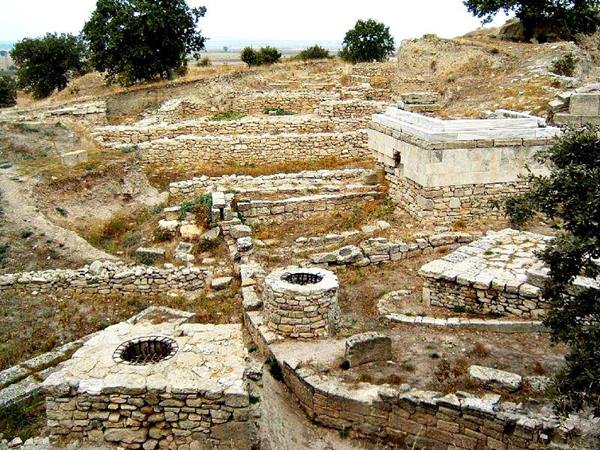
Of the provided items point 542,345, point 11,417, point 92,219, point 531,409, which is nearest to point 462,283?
point 542,345

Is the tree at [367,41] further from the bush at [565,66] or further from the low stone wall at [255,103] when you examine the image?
the bush at [565,66]

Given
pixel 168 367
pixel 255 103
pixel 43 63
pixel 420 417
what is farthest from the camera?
pixel 43 63

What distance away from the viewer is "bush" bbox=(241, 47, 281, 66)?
3731 cm

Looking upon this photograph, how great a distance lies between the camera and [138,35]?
2650 centimetres

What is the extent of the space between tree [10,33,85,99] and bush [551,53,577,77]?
2830 cm

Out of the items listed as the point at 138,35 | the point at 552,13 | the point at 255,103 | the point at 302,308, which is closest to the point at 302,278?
the point at 302,308

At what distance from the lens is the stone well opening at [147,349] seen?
671 cm

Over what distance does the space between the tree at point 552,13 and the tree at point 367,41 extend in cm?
1183

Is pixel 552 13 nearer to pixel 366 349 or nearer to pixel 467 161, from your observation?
pixel 467 161

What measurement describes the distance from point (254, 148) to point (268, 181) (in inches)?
144


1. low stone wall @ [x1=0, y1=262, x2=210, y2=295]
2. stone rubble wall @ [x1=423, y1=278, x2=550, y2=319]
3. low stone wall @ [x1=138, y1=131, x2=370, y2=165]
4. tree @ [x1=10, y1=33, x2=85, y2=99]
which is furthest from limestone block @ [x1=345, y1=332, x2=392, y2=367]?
tree @ [x1=10, y1=33, x2=85, y2=99]

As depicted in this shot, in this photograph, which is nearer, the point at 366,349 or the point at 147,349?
the point at 147,349

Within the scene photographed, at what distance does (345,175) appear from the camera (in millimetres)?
16109

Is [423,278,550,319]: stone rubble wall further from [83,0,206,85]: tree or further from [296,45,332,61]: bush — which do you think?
[296,45,332,61]: bush
